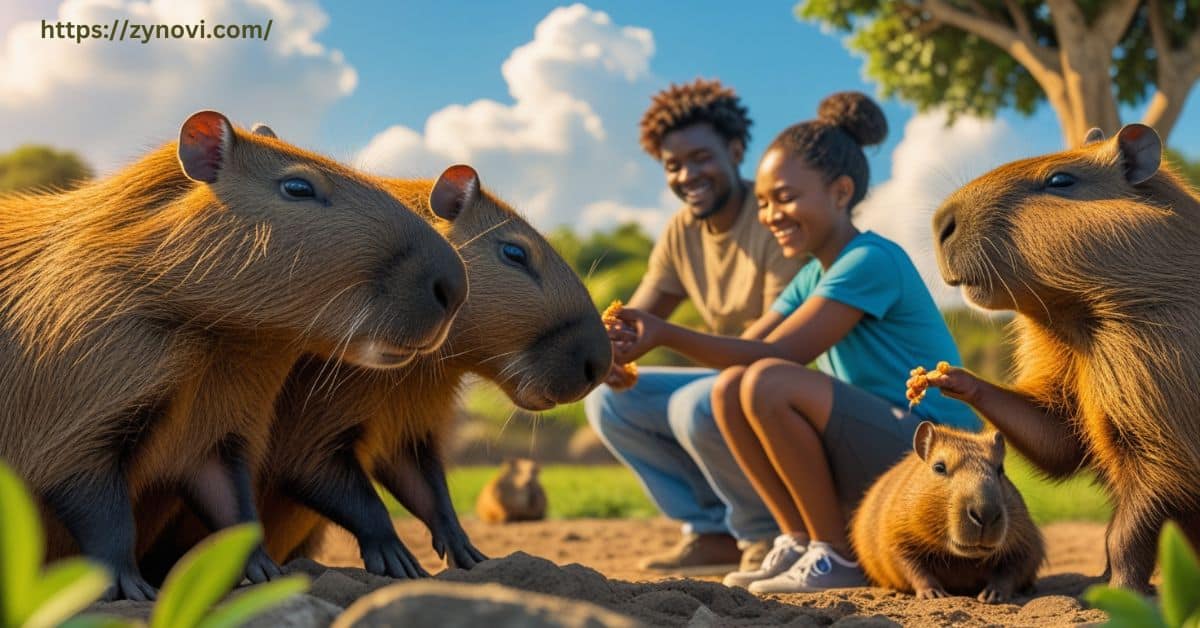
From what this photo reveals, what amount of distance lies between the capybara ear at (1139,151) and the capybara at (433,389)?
5.35 feet

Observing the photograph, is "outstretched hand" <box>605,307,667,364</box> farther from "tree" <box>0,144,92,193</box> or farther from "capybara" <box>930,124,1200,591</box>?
"tree" <box>0,144,92,193</box>

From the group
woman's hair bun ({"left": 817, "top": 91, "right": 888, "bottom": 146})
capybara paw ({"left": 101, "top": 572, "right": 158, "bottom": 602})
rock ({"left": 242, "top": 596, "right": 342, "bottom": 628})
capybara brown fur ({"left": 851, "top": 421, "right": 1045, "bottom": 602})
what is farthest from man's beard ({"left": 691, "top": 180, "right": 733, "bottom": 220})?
rock ({"left": 242, "top": 596, "right": 342, "bottom": 628})

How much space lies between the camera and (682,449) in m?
6.23

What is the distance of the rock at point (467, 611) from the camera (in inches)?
57.8

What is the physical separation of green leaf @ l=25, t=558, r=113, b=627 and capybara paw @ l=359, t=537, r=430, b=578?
2109mm

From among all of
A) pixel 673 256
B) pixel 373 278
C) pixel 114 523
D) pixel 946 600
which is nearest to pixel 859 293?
pixel 946 600

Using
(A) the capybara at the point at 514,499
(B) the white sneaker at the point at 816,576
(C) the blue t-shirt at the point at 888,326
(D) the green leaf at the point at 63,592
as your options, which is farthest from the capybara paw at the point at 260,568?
(A) the capybara at the point at 514,499

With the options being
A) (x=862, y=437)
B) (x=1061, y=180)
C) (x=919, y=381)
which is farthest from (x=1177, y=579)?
(x=862, y=437)

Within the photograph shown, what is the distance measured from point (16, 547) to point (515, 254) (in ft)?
8.01

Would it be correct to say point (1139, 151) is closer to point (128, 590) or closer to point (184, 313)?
point (184, 313)

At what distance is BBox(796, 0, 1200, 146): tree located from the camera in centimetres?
1270

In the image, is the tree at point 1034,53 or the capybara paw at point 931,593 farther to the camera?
the tree at point 1034,53

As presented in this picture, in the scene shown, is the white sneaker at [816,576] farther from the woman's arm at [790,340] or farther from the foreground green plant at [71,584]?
the foreground green plant at [71,584]

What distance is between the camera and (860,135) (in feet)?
18.1
